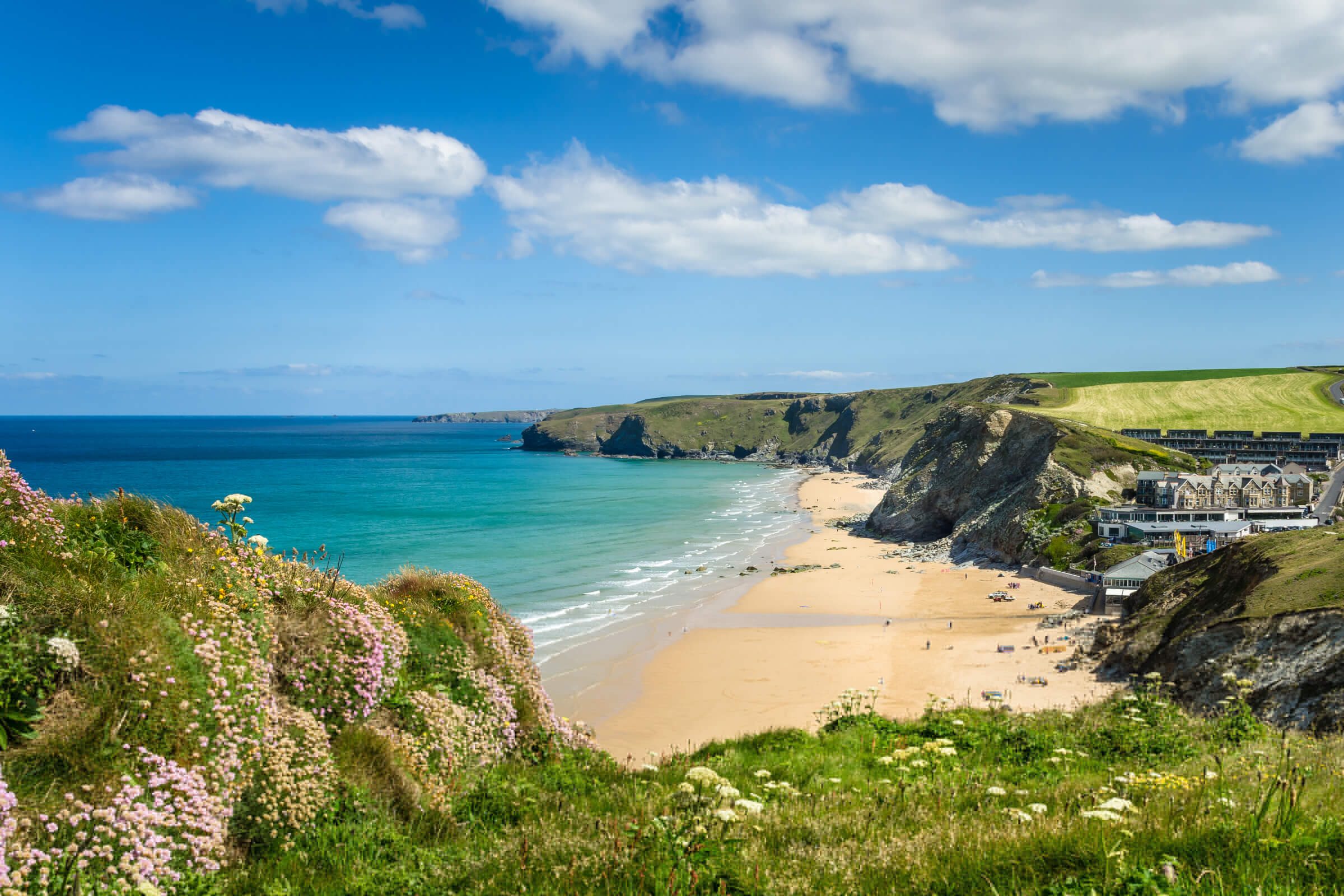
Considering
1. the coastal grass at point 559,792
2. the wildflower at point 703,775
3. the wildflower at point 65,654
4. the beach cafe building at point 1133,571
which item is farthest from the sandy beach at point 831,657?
the wildflower at point 65,654

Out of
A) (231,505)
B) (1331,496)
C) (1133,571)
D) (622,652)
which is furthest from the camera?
(1331,496)

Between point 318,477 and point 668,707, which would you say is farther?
point 318,477

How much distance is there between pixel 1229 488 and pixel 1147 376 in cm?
11771

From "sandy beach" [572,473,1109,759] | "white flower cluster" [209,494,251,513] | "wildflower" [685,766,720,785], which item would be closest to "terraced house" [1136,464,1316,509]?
"sandy beach" [572,473,1109,759]

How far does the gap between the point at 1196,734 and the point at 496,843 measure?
38.8ft

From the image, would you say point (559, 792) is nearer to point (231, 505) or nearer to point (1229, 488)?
point (231, 505)

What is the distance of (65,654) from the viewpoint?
6004 millimetres

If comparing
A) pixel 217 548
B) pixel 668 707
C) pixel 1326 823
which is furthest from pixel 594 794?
pixel 668 707

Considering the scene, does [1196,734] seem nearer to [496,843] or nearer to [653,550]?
[496,843]

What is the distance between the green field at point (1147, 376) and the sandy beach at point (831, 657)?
108 metres

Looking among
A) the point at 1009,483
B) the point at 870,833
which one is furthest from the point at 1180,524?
the point at 870,833

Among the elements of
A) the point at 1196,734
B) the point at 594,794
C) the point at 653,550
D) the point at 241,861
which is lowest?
the point at 653,550

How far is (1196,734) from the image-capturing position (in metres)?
12.4

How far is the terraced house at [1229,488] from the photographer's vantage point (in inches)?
2454
